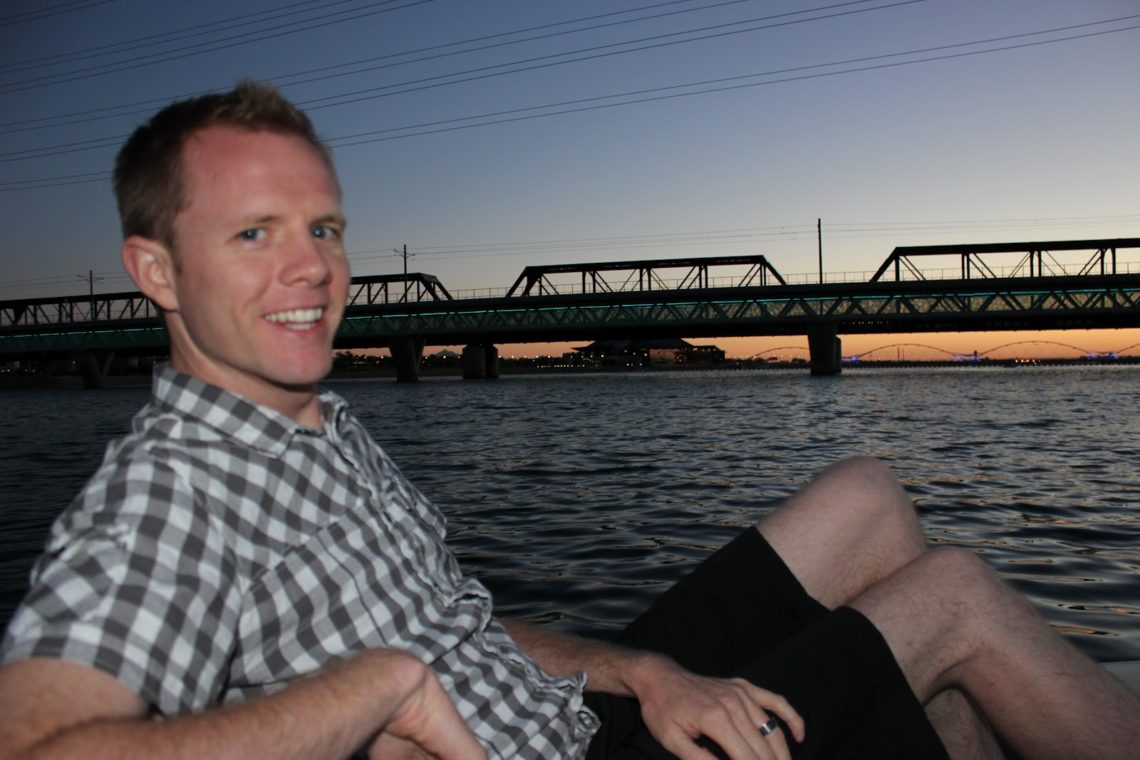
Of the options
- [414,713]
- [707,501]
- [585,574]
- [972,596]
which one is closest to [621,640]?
[972,596]

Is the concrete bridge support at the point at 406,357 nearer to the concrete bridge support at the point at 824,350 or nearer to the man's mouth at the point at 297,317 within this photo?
the concrete bridge support at the point at 824,350

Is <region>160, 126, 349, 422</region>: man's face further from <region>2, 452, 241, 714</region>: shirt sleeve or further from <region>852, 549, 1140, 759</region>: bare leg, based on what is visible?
<region>852, 549, 1140, 759</region>: bare leg

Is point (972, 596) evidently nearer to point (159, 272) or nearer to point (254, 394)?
point (254, 394)

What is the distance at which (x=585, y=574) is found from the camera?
572cm

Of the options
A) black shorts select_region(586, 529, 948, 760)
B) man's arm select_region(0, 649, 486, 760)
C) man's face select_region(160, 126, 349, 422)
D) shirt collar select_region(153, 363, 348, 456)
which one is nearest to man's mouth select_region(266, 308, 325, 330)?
man's face select_region(160, 126, 349, 422)

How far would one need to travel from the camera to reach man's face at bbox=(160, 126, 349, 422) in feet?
5.19

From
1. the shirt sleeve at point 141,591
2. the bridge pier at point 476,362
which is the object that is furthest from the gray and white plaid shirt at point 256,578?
the bridge pier at point 476,362

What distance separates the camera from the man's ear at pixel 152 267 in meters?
1.63

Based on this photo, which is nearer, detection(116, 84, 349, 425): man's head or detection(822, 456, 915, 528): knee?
detection(116, 84, 349, 425): man's head

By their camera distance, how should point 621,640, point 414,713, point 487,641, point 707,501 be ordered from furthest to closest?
point 707,501, point 621,640, point 487,641, point 414,713

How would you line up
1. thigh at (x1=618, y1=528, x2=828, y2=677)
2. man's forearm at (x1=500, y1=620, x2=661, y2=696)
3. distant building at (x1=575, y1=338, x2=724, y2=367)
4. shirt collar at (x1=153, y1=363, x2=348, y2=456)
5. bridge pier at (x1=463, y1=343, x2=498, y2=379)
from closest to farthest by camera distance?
shirt collar at (x1=153, y1=363, x2=348, y2=456), man's forearm at (x1=500, y1=620, x2=661, y2=696), thigh at (x1=618, y1=528, x2=828, y2=677), bridge pier at (x1=463, y1=343, x2=498, y2=379), distant building at (x1=575, y1=338, x2=724, y2=367)

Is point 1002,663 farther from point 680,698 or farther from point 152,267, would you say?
point 152,267

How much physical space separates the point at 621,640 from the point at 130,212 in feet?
5.16

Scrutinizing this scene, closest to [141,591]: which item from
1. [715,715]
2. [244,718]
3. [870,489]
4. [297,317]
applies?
[244,718]
